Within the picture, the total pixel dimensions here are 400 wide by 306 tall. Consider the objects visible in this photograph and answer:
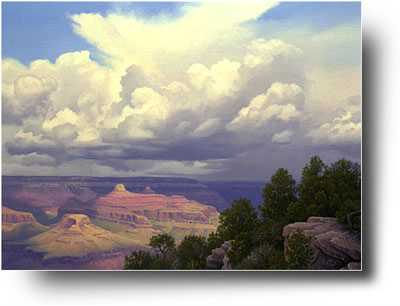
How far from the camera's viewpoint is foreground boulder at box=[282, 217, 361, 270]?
3604 millimetres

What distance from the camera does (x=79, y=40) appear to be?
143 inches

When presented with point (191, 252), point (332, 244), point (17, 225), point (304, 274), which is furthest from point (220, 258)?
point (17, 225)

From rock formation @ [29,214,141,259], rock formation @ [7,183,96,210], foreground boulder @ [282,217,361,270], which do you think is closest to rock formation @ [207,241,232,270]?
foreground boulder @ [282,217,361,270]

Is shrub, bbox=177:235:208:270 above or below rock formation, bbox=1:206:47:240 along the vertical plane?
below

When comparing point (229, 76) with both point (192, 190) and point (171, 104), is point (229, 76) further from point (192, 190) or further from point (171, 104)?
point (192, 190)

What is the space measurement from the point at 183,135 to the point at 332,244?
1010mm

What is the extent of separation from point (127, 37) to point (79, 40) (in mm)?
268

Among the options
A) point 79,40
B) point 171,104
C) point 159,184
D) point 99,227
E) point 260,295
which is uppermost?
point 79,40

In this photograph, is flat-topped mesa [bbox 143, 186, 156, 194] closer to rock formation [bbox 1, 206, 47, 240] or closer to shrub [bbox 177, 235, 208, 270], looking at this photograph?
shrub [bbox 177, 235, 208, 270]

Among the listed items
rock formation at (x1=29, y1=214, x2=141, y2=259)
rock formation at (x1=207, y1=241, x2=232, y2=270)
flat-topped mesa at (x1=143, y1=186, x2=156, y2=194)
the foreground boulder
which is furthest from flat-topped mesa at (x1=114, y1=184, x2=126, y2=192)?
the foreground boulder

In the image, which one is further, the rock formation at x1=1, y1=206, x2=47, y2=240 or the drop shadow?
the drop shadow

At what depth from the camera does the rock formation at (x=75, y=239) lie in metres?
3.59

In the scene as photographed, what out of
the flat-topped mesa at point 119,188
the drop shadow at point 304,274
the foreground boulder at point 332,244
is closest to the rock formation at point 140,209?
the flat-topped mesa at point 119,188

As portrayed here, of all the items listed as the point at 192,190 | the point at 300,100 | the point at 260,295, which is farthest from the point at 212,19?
the point at 260,295
